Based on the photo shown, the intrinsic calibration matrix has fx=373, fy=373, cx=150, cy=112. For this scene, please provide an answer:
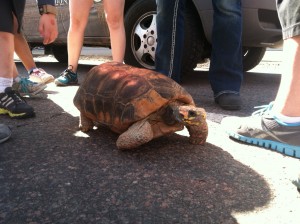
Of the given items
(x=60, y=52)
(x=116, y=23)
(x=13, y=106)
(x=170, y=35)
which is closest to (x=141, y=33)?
(x=116, y=23)

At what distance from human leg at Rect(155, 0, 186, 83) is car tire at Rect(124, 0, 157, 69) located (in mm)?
1026

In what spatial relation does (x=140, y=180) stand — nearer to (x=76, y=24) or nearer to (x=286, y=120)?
(x=286, y=120)

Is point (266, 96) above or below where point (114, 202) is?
below

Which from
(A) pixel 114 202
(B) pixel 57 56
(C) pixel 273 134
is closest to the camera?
(A) pixel 114 202

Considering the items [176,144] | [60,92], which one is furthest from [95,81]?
[60,92]

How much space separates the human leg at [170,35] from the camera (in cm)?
321

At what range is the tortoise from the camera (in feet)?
6.73

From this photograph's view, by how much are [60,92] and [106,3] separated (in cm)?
104

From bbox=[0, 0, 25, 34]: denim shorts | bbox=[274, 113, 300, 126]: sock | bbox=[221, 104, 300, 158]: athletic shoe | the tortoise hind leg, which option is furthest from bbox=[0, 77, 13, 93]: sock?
bbox=[274, 113, 300, 126]: sock

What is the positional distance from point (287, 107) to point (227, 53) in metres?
1.28

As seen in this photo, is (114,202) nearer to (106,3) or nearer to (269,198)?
(269,198)

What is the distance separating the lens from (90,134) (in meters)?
2.40

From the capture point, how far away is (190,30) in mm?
4051

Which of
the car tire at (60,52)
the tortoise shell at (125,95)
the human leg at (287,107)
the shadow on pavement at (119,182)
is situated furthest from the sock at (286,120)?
the car tire at (60,52)
